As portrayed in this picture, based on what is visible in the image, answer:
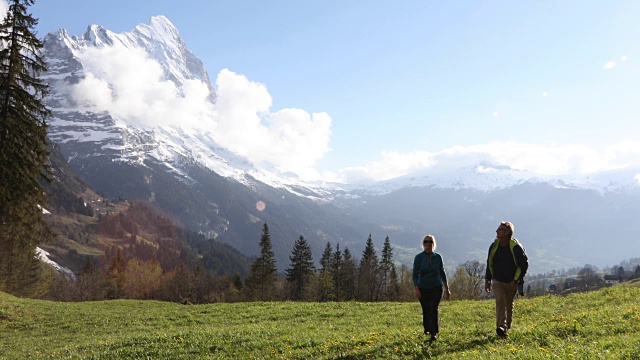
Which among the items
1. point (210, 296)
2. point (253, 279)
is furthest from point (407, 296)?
point (210, 296)

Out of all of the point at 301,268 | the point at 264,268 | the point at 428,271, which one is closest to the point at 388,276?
the point at 301,268

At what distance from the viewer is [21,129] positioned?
83.4 feet

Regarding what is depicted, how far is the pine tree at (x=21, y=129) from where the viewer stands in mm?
24688

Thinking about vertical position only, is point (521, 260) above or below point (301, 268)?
above

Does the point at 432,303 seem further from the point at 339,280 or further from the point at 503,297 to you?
the point at 339,280

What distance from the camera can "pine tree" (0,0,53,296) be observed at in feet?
81.0

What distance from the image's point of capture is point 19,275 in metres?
82.8

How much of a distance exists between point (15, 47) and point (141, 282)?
10178cm

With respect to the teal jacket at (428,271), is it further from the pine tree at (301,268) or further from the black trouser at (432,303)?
the pine tree at (301,268)

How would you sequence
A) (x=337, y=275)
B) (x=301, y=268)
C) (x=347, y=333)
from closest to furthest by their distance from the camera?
(x=347, y=333) → (x=337, y=275) → (x=301, y=268)

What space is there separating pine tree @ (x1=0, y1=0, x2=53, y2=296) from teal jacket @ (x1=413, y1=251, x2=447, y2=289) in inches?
1062

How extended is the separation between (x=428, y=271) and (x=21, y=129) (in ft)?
92.8

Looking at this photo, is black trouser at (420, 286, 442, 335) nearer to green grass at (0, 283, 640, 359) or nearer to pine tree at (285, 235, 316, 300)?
green grass at (0, 283, 640, 359)

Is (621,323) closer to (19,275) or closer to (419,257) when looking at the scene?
(419,257)
